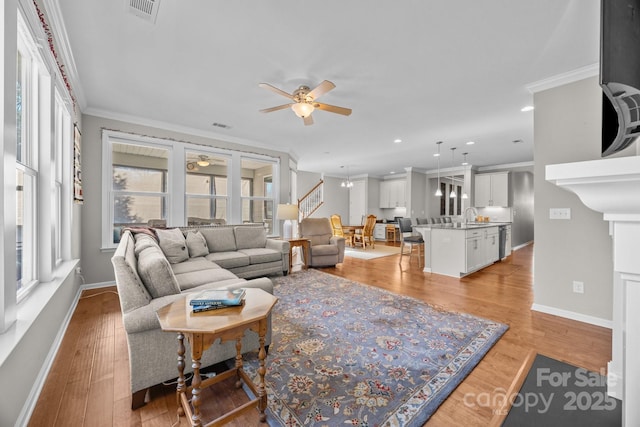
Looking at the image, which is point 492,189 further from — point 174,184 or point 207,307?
point 207,307

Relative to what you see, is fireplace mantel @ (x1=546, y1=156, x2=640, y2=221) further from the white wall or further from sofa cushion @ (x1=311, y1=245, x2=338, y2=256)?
sofa cushion @ (x1=311, y1=245, x2=338, y2=256)

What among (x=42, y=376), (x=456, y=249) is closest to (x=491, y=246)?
(x=456, y=249)

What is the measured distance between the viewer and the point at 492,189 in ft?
24.7

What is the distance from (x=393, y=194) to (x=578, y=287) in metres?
7.32

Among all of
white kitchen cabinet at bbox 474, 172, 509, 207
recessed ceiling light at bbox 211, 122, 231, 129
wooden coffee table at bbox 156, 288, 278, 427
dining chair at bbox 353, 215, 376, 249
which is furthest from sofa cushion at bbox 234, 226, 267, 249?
white kitchen cabinet at bbox 474, 172, 509, 207

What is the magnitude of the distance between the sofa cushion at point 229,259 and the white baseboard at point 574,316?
368 centimetres

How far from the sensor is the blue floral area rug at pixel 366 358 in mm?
1500

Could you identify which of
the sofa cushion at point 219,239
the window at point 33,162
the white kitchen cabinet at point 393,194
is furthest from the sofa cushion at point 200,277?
the white kitchen cabinet at point 393,194

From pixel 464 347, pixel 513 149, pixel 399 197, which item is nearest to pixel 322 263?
pixel 464 347

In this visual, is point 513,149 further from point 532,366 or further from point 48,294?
point 48,294

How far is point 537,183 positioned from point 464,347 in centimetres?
211

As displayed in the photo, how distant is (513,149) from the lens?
5875 mm

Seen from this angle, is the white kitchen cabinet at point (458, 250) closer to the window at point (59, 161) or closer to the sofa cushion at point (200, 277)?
the sofa cushion at point (200, 277)

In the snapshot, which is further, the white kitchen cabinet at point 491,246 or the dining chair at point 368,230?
the dining chair at point 368,230
